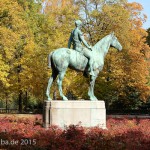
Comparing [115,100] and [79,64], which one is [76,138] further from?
[115,100]

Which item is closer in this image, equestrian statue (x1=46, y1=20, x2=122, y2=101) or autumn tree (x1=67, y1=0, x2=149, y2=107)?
equestrian statue (x1=46, y1=20, x2=122, y2=101)

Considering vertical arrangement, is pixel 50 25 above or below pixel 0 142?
above

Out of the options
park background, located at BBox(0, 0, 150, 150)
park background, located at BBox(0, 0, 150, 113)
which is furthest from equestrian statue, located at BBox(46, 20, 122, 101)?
park background, located at BBox(0, 0, 150, 113)

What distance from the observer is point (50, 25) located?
32281 millimetres

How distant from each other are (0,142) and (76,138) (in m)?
2.32

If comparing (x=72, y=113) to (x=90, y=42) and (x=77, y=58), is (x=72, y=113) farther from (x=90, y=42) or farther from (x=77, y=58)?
(x=90, y=42)

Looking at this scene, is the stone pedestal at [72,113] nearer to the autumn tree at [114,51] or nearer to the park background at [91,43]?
the park background at [91,43]

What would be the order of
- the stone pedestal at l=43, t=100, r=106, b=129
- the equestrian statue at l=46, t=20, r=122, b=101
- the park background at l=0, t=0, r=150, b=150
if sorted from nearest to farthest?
1. the stone pedestal at l=43, t=100, r=106, b=129
2. the equestrian statue at l=46, t=20, r=122, b=101
3. the park background at l=0, t=0, r=150, b=150

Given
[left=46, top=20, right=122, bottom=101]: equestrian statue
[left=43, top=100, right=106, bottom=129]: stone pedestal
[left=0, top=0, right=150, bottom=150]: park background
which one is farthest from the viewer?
[left=0, top=0, right=150, bottom=150]: park background

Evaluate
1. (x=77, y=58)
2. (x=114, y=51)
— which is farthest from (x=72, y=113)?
(x=114, y=51)

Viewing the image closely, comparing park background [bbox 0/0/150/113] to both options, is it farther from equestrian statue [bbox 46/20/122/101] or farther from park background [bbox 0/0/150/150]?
equestrian statue [bbox 46/20/122/101]

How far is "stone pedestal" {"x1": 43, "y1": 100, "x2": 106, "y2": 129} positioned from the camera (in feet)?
44.9

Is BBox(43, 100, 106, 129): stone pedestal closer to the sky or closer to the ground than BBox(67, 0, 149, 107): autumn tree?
closer to the ground

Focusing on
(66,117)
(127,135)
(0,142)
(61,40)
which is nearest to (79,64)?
(66,117)
